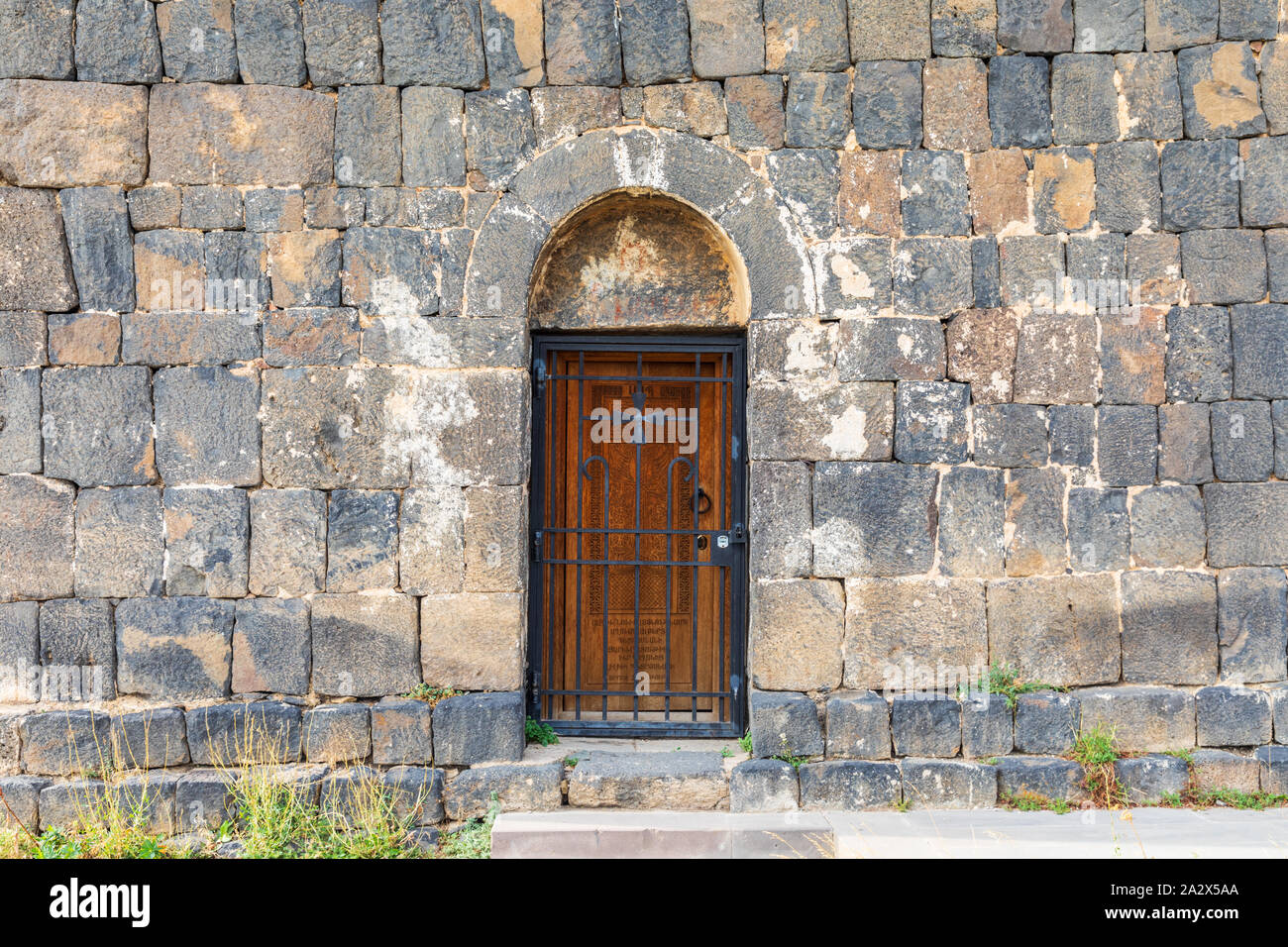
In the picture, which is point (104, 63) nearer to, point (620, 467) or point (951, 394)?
point (620, 467)

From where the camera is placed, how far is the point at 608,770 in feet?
13.1

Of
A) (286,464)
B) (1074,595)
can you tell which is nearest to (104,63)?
(286,464)

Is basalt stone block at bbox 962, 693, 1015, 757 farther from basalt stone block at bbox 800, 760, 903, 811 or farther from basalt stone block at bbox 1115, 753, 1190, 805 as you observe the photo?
basalt stone block at bbox 1115, 753, 1190, 805

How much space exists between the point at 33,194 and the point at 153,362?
1053 mm

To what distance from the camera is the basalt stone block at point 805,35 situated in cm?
411

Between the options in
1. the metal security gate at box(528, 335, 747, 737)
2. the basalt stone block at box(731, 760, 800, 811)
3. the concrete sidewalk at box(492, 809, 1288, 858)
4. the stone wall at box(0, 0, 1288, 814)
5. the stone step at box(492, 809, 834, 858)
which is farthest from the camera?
the metal security gate at box(528, 335, 747, 737)

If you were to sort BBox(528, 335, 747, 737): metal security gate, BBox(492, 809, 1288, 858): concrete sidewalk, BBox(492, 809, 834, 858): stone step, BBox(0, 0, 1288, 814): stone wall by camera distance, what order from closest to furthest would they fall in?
1. BBox(492, 809, 1288, 858): concrete sidewalk
2. BBox(492, 809, 834, 858): stone step
3. BBox(0, 0, 1288, 814): stone wall
4. BBox(528, 335, 747, 737): metal security gate

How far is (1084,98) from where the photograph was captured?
162 inches

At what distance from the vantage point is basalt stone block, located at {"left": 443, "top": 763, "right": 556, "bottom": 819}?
155 inches

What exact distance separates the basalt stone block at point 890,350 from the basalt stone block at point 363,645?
2.59 meters

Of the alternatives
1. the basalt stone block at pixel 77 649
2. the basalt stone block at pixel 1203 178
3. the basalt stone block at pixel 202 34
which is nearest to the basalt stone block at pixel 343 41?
the basalt stone block at pixel 202 34

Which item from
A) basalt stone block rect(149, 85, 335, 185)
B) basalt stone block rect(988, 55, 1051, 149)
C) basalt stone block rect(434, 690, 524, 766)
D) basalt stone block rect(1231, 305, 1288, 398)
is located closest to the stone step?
basalt stone block rect(434, 690, 524, 766)

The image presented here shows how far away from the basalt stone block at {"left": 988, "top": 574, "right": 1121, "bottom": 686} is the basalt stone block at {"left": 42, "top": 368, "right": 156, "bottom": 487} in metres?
4.42

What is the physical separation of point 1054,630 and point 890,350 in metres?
1.64
